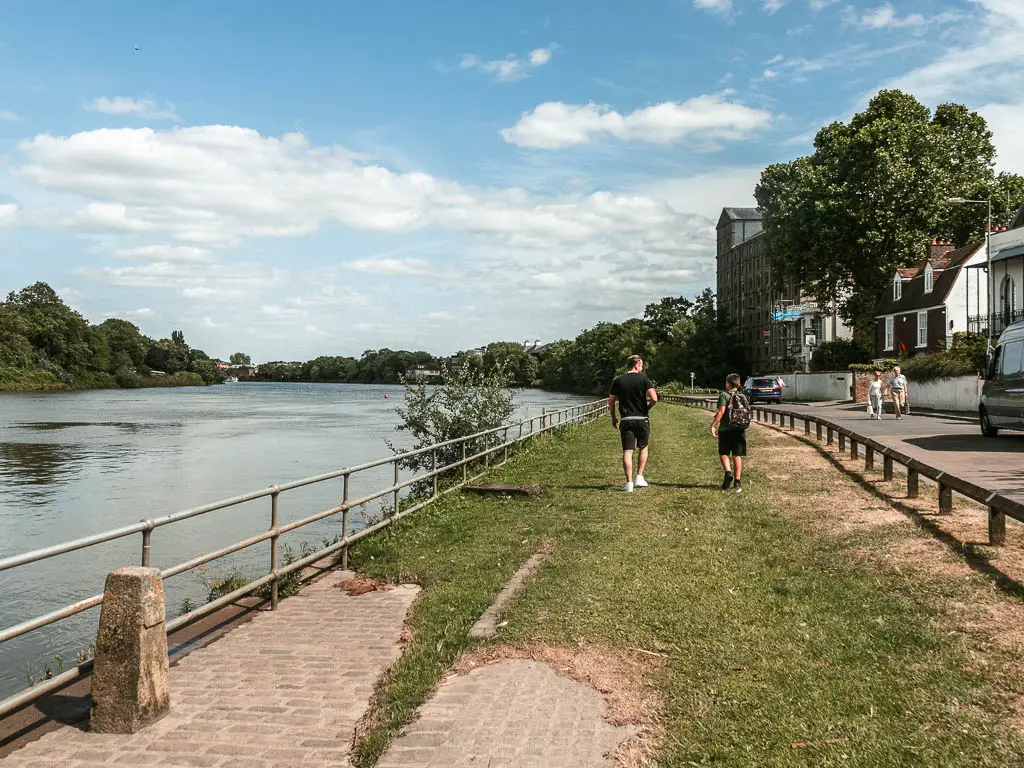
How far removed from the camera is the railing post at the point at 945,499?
955 cm

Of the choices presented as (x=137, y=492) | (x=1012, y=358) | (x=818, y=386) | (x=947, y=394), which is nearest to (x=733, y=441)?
(x=1012, y=358)

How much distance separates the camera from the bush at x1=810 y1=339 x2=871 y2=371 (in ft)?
185

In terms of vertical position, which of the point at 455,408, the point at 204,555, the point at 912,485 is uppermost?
the point at 455,408

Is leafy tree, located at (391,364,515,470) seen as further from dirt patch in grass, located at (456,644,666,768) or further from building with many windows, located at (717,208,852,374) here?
building with many windows, located at (717,208,852,374)

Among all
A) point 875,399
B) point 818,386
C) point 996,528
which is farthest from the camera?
point 818,386

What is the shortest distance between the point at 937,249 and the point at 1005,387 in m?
35.5

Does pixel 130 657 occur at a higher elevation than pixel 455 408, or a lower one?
lower

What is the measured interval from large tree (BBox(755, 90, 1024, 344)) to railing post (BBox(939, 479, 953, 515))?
41218 millimetres

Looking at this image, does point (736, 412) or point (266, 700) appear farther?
point (736, 412)

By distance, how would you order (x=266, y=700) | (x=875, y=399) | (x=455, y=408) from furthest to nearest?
1. (x=875, y=399)
2. (x=455, y=408)
3. (x=266, y=700)

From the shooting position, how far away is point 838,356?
57438mm

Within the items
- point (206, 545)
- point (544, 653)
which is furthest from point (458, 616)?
point (206, 545)

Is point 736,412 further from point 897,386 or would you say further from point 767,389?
point 767,389

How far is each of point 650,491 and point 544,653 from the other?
739 centimetres
